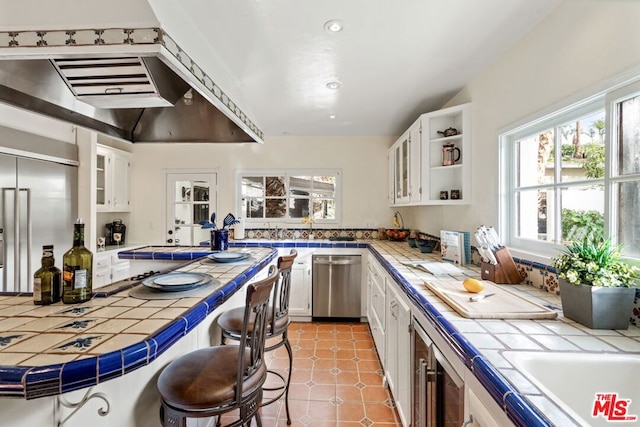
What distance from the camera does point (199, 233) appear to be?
4395mm

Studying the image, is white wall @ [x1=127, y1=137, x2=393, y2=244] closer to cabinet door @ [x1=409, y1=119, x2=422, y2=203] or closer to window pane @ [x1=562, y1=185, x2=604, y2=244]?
cabinet door @ [x1=409, y1=119, x2=422, y2=203]

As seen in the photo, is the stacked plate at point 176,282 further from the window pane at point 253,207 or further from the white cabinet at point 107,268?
the window pane at point 253,207

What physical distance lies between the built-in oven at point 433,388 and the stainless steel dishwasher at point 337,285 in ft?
6.88

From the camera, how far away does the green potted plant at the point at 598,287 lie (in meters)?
1.04

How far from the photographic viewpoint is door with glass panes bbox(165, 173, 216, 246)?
4.38 meters

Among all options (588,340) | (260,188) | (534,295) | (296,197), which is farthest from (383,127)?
(588,340)

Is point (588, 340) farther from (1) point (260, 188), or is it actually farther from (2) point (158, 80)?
(1) point (260, 188)

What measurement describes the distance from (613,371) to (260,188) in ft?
13.2

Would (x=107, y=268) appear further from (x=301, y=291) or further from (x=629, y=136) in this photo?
(x=629, y=136)

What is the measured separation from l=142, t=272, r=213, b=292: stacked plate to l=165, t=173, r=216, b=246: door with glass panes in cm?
307

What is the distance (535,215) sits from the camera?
1.81 m

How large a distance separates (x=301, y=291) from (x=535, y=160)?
273 cm

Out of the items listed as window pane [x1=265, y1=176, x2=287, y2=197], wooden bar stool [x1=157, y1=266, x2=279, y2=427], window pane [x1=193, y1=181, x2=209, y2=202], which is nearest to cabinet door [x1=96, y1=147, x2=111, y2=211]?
window pane [x1=193, y1=181, x2=209, y2=202]

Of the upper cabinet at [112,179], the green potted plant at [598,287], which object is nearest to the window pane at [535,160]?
the green potted plant at [598,287]
